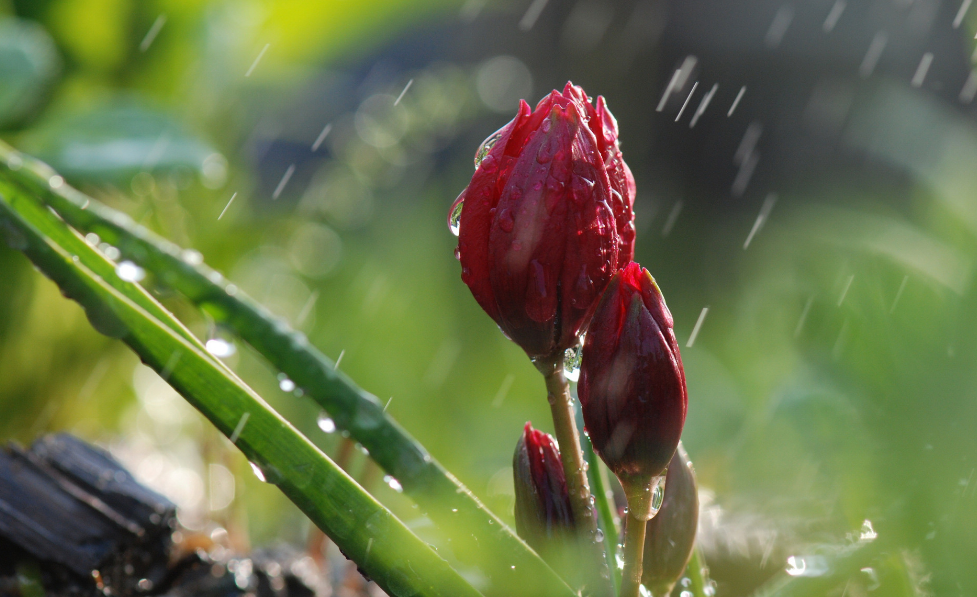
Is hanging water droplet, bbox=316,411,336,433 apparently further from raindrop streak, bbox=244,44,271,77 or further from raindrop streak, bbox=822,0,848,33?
raindrop streak, bbox=822,0,848,33

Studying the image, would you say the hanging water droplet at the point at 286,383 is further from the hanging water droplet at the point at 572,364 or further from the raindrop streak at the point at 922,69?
the raindrop streak at the point at 922,69

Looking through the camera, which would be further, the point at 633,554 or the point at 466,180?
the point at 466,180

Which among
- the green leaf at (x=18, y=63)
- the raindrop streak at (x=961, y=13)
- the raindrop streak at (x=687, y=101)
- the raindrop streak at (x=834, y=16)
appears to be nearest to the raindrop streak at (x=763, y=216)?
the raindrop streak at (x=687, y=101)

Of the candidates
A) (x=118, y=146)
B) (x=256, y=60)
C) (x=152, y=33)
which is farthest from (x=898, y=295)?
(x=256, y=60)

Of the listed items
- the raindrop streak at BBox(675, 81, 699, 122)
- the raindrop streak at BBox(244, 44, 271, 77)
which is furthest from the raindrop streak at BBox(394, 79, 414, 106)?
the raindrop streak at BBox(675, 81, 699, 122)

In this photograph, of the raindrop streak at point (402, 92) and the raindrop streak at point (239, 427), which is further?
the raindrop streak at point (402, 92)

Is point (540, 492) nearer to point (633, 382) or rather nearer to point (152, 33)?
point (633, 382)

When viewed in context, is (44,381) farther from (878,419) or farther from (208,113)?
(878,419)
